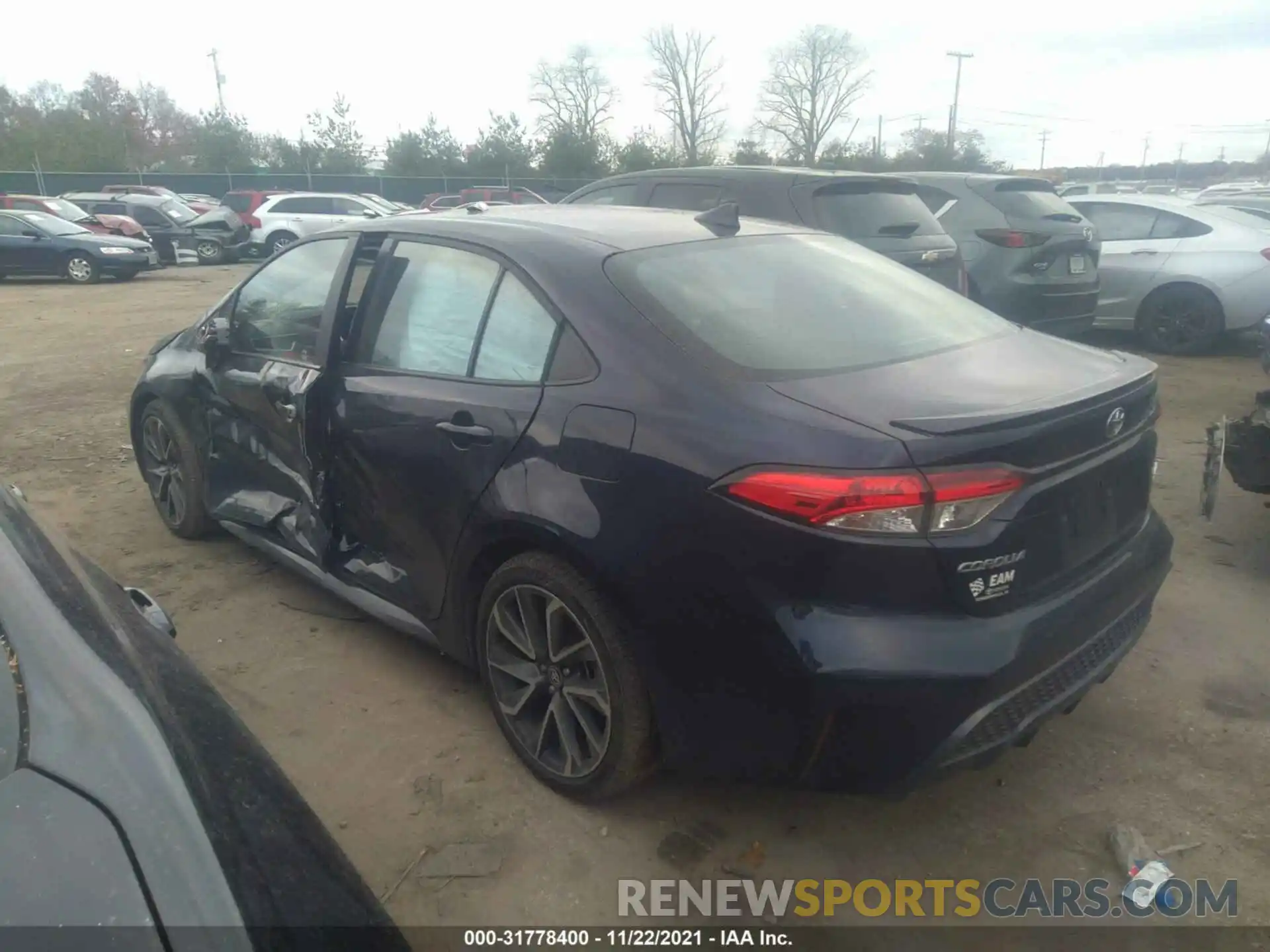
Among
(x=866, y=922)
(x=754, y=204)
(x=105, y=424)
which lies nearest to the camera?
(x=866, y=922)

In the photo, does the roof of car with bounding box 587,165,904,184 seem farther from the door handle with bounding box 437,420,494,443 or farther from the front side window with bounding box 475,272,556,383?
the door handle with bounding box 437,420,494,443

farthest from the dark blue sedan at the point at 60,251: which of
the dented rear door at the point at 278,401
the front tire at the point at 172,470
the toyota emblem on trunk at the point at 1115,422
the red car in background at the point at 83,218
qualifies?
the toyota emblem on trunk at the point at 1115,422

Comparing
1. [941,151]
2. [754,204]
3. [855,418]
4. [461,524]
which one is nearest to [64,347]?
[754,204]

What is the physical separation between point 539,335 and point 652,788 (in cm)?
141

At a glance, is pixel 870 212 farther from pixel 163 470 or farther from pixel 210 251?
pixel 210 251

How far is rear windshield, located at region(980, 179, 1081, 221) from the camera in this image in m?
7.85

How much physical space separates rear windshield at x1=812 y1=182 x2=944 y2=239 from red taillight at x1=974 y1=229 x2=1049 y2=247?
145cm

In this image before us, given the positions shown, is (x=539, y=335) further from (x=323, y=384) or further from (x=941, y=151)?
(x=941, y=151)

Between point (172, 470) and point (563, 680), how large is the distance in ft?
9.43

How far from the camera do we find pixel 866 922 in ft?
7.96

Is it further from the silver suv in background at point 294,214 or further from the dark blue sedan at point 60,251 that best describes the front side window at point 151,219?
the dark blue sedan at point 60,251

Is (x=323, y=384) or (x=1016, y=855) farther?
(x=323, y=384)

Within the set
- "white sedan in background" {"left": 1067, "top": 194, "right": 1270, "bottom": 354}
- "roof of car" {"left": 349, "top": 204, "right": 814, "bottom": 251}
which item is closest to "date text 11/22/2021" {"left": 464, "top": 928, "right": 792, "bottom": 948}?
"roof of car" {"left": 349, "top": 204, "right": 814, "bottom": 251}

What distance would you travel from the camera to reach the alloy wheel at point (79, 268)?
17.8 m
